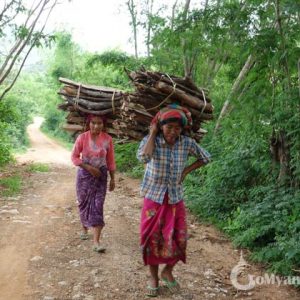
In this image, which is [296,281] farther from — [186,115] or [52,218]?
[52,218]

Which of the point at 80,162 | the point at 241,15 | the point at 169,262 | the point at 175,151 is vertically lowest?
the point at 169,262

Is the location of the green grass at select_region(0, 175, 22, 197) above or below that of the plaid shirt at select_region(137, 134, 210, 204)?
below

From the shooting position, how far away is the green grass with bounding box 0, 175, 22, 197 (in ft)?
26.9

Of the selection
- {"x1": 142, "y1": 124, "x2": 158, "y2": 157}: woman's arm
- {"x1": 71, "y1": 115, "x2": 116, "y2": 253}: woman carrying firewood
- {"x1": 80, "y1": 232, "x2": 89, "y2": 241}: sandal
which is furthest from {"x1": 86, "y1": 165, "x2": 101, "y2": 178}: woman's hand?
{"x1": 142, "y1": 124, "x2": 158, "y2": 157}: woman's arm

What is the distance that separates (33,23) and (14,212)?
248 inches

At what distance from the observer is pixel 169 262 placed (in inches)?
143

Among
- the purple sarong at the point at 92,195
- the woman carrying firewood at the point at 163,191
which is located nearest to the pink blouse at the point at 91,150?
the purple sarong at the point at 92,195

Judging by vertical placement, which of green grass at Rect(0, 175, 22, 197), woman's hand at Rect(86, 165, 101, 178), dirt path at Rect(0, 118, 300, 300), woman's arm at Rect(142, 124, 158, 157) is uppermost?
woman's arm at Rect(142, 124, 158, 157)

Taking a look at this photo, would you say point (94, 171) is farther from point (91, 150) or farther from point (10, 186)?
point (10, 186)

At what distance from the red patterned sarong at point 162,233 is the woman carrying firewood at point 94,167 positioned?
133 cm

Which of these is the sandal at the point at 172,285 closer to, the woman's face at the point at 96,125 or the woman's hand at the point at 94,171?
the woman's hand at the point at 94,171

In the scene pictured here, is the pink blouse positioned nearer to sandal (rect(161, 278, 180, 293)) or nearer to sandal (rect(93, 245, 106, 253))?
sandal (rect(93, 245, 106, 253))

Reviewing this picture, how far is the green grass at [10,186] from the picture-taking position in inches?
323

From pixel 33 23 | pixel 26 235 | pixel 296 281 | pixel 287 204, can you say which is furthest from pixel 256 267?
pixel 33 23
